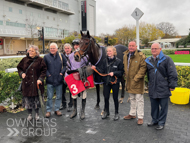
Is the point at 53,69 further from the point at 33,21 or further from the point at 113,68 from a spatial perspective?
the point at 33,21

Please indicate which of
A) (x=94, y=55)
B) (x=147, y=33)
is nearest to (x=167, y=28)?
(x=147, y=33)

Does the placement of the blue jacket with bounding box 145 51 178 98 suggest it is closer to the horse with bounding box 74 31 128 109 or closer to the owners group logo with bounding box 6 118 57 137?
the horse with bounding box 74 31 128 109

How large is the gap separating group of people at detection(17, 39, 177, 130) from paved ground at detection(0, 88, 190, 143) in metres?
0.23

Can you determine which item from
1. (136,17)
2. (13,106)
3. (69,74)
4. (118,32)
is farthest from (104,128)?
(118,32)

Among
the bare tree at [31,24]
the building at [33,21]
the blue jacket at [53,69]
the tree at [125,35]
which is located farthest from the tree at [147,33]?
the blue jacket at [53,69]

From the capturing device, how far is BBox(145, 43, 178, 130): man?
3605 mm

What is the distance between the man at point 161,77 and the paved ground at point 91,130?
41 cm

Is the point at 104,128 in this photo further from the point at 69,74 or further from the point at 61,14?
the point at 61,14

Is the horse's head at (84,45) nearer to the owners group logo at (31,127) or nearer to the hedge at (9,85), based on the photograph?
the owners group logo at (31,127)

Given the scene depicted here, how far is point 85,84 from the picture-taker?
4598 millimetres

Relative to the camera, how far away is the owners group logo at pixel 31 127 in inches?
147

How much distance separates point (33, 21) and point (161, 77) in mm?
42051

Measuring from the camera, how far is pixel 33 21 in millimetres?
40312

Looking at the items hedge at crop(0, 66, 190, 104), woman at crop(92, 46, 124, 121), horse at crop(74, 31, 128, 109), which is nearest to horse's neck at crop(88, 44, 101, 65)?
horse at crop(74, 31, 128, 109)
